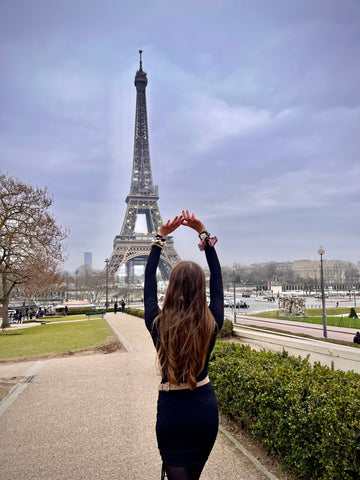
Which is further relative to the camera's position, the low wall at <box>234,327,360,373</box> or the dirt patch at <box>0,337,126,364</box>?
the dirt patch at <box>0,337,126,364</box>

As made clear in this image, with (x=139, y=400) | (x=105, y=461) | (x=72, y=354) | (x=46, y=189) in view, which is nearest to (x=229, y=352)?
(x=139, y=400)

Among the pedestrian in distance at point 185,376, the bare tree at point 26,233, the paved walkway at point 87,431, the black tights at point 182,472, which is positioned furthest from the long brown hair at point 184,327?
the bare tree at point 26,233

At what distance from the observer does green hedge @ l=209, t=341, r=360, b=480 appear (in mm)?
3166

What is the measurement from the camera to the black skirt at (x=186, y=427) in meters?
1.90

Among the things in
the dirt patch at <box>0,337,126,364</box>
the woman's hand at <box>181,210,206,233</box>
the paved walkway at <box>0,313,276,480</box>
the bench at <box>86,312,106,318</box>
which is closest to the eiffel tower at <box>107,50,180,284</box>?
the bench at <box>86,312,106,318</box>

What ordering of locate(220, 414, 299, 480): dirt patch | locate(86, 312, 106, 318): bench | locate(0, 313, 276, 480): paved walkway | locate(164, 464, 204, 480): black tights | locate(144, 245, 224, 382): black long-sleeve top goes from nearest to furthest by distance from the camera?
1. locate(164, 464, 204, 480): black tights
2. locate(144, 245, 224, 382): black long-sleeve top
3. locate(220, 414, 299, 480): dirt patch
4. locate(0, 313, 276, 480): paved walkway
5. locate(86, 312, 106, 318): bench

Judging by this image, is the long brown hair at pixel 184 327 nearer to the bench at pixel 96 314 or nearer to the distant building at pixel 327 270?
the bench at pixel 96 314

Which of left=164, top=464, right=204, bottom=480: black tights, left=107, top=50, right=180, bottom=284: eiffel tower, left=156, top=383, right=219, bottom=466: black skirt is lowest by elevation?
left=164, top=464, right=204, bottom=480: black tights

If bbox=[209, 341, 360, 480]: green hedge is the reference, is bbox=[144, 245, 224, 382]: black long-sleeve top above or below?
above

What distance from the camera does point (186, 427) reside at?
189cm

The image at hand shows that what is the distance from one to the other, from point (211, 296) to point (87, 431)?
4224mm

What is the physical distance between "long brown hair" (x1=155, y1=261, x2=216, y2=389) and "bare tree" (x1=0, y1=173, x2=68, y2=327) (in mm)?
19201

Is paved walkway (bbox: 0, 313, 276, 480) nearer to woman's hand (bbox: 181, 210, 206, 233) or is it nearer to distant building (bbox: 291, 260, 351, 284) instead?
woman's hand (bbox: 181, 210, 206, 233)

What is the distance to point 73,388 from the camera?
772 centimetres
